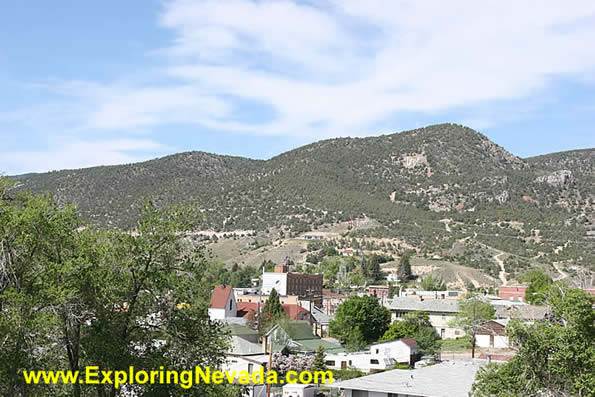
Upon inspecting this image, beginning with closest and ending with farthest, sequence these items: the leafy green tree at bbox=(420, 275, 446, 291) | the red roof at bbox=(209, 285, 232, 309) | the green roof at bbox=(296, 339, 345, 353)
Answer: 1. the green roof at bbox=(296, 339, 345, 353)
2. the red roof at bbox=(209, 285, 232, 309)
3. the leafy green tree at bbox=(420, 275, 446, 291)

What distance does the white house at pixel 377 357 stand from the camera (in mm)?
53594

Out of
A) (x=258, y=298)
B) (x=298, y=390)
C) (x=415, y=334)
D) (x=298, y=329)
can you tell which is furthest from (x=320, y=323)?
(x=298, y=390)

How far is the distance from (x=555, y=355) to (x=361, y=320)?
5155 centimetres

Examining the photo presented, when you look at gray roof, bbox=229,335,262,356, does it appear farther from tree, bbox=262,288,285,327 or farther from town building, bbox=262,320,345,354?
tree, bbox=262,288,285,327

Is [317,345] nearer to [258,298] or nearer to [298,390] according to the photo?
[298,390]

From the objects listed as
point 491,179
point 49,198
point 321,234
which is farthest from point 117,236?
point 491,179

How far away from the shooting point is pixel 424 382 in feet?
104

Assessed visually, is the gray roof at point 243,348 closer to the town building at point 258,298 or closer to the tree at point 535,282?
the town building at point 258,298

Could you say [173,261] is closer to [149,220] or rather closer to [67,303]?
[149,220]

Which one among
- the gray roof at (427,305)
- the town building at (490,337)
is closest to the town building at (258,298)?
the gray roof at (427,305)

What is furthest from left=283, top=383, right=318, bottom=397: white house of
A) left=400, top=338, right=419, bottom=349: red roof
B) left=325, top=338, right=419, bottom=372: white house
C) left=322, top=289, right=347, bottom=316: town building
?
left=322, top=289, right=347, bottom=316: town building

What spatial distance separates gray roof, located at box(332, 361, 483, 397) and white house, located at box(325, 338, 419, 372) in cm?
1835

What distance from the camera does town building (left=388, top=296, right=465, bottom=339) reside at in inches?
3182

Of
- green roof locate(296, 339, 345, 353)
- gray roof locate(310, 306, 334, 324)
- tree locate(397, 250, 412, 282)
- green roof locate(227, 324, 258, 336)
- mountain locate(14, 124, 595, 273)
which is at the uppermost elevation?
mountain locate(14, 124, 595, 273)
